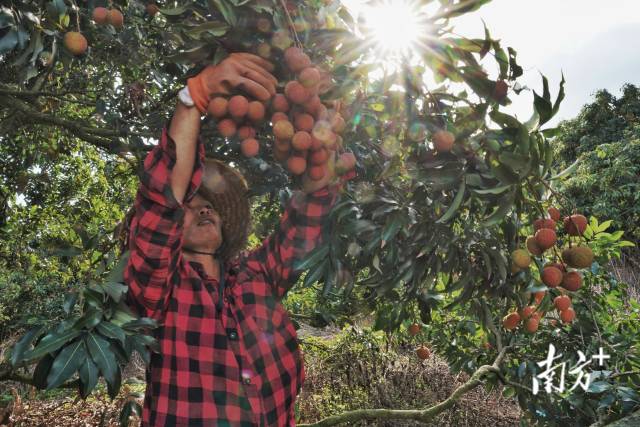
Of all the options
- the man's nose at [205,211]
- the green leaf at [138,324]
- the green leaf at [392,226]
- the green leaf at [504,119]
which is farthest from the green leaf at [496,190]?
the man's nose at [205,211]

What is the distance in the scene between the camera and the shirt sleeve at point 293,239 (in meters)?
1.56

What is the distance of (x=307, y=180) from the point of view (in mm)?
1437

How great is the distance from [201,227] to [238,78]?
0.73 meters

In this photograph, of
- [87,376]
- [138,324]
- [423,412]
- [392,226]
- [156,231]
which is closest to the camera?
[87,376]

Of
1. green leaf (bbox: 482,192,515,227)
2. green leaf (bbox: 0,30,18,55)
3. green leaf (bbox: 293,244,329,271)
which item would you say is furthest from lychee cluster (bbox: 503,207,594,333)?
green leaf (bbox: 0,30,18,55)

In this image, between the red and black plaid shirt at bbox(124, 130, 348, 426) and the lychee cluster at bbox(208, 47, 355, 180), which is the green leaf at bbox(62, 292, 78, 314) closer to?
the red and black plaid shirt at bbox(124, 130, 348, 426)

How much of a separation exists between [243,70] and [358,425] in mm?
3971

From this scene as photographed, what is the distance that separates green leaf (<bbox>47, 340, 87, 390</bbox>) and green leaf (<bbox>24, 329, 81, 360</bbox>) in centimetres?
2

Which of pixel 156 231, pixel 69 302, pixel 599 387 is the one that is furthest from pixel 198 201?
pixel 599 387

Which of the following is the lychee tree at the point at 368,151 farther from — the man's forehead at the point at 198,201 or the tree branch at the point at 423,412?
the tree branch at the point at 423,412

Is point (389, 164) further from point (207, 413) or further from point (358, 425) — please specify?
point (358, 425)

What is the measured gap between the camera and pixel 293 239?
1.65 metres

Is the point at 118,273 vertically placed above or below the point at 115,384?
above

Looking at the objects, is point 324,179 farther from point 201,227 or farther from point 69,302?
point 69,302
